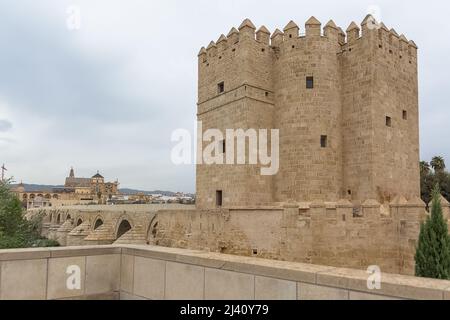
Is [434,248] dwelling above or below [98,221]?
above

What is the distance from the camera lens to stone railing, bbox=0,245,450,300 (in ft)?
9.93

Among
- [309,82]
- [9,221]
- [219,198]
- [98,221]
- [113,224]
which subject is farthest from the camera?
[98,221]

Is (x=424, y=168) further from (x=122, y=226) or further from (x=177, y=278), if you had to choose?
(x=177, y=278)

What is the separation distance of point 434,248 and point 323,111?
289 inches

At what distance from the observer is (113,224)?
27469 mm

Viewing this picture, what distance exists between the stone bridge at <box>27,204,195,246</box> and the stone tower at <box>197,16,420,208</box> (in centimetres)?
578

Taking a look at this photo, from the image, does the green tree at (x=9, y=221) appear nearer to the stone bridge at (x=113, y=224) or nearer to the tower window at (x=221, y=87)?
the stone bridge at (x=113, y=224)

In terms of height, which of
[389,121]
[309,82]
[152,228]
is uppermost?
Answer: [309,82]

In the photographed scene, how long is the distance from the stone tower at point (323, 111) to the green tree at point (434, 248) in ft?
13.1

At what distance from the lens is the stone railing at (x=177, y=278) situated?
3027 mm

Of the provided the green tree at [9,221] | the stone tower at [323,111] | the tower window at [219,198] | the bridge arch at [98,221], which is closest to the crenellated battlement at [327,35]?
the stone tower at [323,111]

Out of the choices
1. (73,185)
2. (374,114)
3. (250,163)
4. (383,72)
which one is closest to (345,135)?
(374,114)

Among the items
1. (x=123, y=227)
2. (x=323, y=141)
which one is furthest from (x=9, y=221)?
(x=323, y=141)
